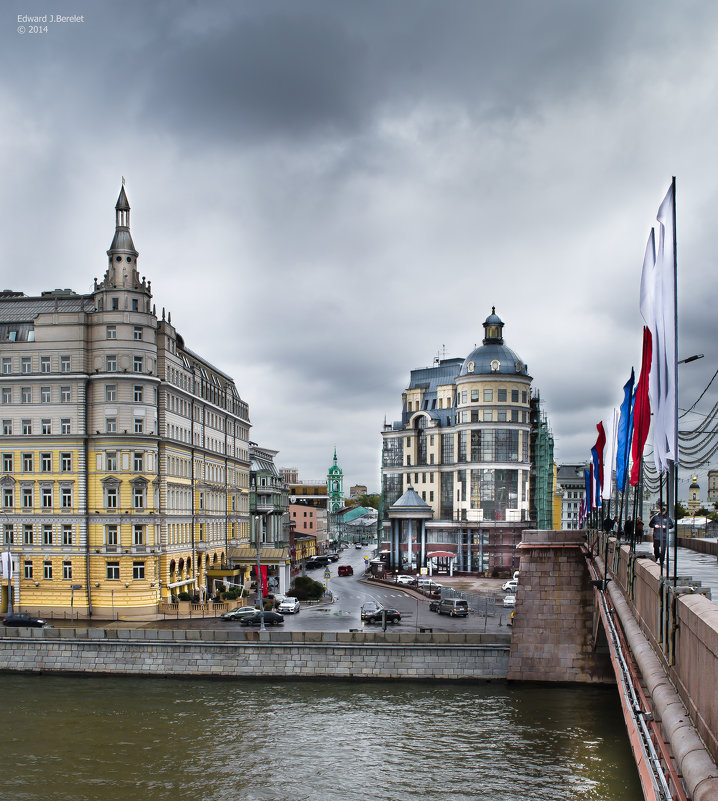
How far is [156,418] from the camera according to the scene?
6044 centimetres

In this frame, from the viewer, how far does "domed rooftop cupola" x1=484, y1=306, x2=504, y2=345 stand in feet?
339

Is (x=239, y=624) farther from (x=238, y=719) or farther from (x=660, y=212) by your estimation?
(x=660, y=212)

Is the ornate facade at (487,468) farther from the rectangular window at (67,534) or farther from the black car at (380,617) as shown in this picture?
the rectangular window at (67,534)

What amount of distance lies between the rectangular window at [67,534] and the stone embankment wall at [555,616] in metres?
30.2

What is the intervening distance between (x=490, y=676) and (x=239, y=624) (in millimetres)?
18441

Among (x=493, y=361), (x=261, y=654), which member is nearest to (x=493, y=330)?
(x=493, y=361)

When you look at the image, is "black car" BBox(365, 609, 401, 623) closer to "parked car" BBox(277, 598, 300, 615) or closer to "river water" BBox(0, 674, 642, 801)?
"parked car" BBox(277, 598, 300, 615)

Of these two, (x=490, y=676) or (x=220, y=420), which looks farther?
(x=220, y=420)

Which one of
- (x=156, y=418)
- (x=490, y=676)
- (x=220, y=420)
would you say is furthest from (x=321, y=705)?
(x=220, y=420)

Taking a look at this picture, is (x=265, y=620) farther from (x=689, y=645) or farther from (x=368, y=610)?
(x=689, y=645)

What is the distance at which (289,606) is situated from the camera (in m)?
64.2

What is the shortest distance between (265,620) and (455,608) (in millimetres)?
13503

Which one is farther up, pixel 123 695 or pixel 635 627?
pixel 635 627

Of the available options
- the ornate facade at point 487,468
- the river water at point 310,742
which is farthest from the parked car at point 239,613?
the ornate facade at point 487,468
